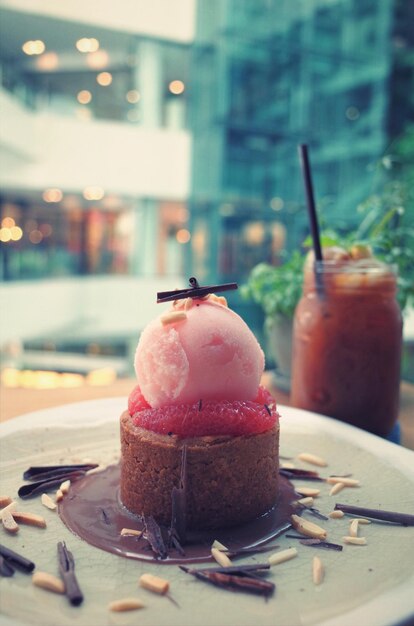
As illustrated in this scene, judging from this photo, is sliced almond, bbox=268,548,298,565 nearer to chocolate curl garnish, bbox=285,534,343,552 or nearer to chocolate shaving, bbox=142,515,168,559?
chocolate curl garnish, bbox=285,534,343,552

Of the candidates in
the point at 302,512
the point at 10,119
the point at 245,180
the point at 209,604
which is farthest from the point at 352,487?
the point at 10,119

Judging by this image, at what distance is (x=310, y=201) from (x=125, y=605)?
1073 millimetres

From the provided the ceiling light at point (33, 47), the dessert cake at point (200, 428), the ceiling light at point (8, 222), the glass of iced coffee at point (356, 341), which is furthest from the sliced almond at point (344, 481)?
the ceiling light at point (33, 47)

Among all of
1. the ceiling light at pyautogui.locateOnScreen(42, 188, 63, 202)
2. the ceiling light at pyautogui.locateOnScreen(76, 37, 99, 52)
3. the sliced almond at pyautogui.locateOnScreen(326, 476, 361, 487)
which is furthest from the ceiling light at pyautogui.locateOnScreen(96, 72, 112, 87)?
the sliced almond at pyautogui.locateOnScreen(326, 476, 361, 487)

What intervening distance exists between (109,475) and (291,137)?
4.19 meters

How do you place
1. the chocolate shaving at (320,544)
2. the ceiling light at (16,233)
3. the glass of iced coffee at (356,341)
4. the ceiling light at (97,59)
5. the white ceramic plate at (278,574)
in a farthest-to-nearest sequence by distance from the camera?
the ceiling light at (97,59)
the ceiling light at (16,233)
the glass of iced coffee at (356,341)
the chocolate shaving at (320,544)
the white ceramic plate at (278,574)

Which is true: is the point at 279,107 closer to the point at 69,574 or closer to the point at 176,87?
the point at 176,87

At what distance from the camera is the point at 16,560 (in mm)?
797

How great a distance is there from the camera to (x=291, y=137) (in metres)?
4.84

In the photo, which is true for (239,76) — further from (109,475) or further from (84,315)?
(84,315)

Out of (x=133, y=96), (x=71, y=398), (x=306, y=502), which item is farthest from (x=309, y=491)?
(x=133, y=96)

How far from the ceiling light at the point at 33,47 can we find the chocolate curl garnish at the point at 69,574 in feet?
27.5

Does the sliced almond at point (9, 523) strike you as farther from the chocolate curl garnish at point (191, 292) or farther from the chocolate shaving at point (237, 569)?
the chocolate curl garnish at point (191, 292)

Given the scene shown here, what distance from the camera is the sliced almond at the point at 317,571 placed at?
783mm
